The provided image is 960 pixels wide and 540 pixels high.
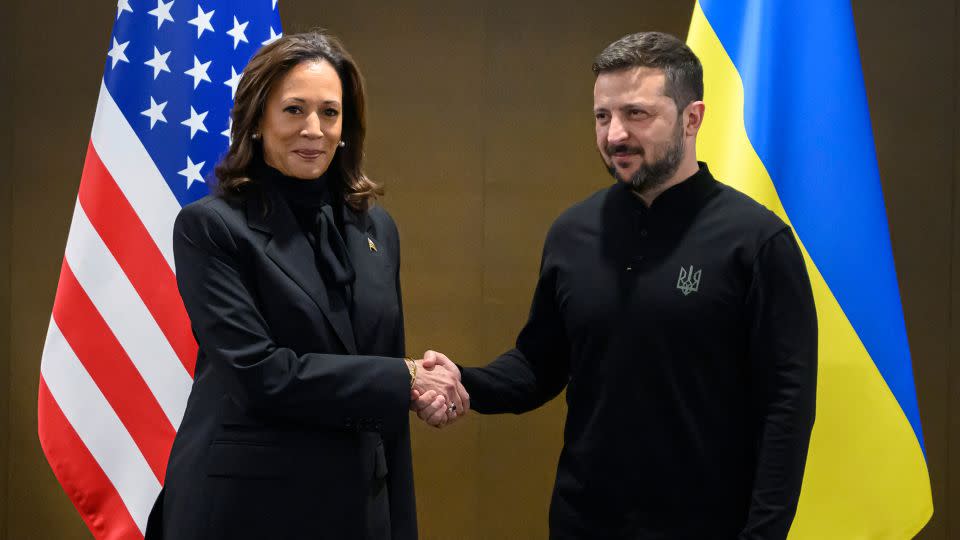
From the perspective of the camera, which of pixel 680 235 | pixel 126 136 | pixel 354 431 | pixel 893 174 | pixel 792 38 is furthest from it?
pixel 893 174

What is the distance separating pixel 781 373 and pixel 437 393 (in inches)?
29.1

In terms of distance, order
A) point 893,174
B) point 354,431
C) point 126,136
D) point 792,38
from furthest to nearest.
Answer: point 893,174 < point 126,136 < point 792,38 < point 354,431

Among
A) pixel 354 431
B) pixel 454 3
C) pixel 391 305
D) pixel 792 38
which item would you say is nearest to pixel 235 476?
pixel 354 431

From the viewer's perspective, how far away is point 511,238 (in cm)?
377

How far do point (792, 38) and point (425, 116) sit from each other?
166 centimetres

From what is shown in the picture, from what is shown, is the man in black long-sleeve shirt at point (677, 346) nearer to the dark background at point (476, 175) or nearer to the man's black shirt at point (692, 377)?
the man's black shirt at point (692, 377)

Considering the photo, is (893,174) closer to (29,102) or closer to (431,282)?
(431,282)

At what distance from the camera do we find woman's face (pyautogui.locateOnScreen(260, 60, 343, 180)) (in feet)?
6.49

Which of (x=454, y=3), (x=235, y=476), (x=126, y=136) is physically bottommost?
(x=235, y=476)

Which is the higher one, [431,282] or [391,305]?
[391,305]

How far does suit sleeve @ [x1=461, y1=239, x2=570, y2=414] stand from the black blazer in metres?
0.25

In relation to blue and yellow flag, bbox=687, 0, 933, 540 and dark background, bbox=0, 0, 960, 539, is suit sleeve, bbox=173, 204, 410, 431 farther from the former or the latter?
dark background, bbox=0, 0, 960, 539

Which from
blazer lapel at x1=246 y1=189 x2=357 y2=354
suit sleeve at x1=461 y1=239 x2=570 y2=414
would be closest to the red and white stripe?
blazer lapel at x1=246 y1=189 x2=357 y2=354

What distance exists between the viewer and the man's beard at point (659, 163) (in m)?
1.81
